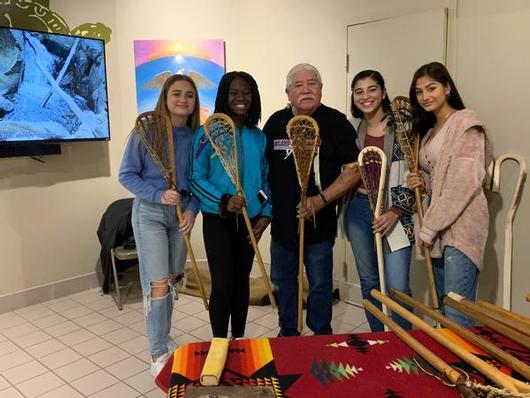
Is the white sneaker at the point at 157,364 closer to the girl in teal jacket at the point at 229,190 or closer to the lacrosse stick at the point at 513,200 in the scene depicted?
the girl in teal jacket at the point at 229,190

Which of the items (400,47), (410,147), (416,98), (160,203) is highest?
(400,47)

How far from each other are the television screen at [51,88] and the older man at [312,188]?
1.67 meters

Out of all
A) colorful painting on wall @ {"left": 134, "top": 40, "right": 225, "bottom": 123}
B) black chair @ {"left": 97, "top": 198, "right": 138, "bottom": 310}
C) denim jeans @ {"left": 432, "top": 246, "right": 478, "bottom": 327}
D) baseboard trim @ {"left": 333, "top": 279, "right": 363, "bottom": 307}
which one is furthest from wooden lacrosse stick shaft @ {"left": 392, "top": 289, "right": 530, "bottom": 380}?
colorful painting on wall @ {"left": 134, "top": 40, "right": 225, "bottom": 123}

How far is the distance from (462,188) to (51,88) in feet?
8.94

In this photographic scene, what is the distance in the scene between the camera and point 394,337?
4.40 ft

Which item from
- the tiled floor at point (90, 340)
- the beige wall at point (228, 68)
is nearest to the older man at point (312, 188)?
the tiled floor at point (90, 340)

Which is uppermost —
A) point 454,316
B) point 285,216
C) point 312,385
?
point 285,216

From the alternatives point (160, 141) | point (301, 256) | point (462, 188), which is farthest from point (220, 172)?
point (462, 188)

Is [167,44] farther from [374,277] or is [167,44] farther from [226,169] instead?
[374,277]

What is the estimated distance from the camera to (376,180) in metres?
2.19

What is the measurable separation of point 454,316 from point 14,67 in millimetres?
2965

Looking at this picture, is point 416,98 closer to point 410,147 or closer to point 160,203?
point 410,147

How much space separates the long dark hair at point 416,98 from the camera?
6.65 feet

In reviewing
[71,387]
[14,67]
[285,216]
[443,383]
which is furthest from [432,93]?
[14,67]
